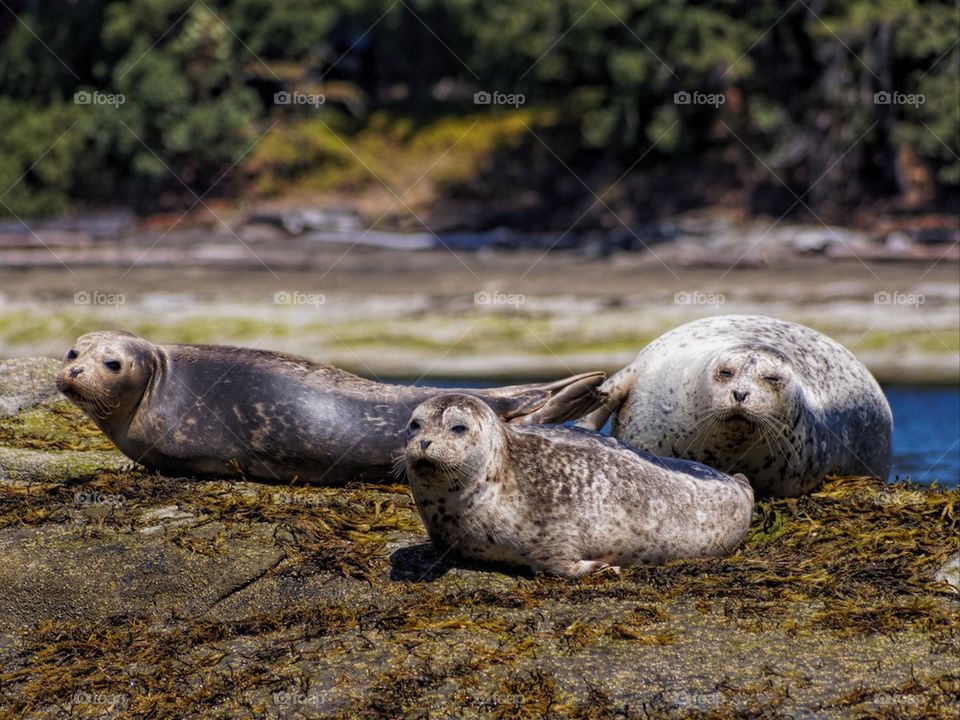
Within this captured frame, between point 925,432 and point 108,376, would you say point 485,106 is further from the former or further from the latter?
point 108,376

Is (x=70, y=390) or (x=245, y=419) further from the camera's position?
(x=245, y=419)

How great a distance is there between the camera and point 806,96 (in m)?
26.7

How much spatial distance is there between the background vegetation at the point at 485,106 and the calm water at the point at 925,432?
34.8 feet

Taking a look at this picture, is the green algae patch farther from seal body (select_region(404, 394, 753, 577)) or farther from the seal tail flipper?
seal body (select_region(404, 394, 753, 577))

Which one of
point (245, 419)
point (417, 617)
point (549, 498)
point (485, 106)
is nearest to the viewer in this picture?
point (417, 617)

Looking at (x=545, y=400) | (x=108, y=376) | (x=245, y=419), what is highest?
(x=108, y=376)

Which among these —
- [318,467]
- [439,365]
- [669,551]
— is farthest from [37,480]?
[439,365]

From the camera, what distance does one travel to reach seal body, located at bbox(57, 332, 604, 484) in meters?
7.89

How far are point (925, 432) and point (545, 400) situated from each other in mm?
7198

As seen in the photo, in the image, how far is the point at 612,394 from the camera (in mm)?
8508

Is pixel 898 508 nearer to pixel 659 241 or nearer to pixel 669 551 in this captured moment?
pixel 669 551

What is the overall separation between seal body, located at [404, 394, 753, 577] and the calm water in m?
4.04

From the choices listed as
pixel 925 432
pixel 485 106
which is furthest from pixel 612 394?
pixel 485 106

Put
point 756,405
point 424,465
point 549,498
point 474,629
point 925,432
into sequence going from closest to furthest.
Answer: point 474,629 → point 424,465 → point 549,498 → point 756,405 → point 925,432
